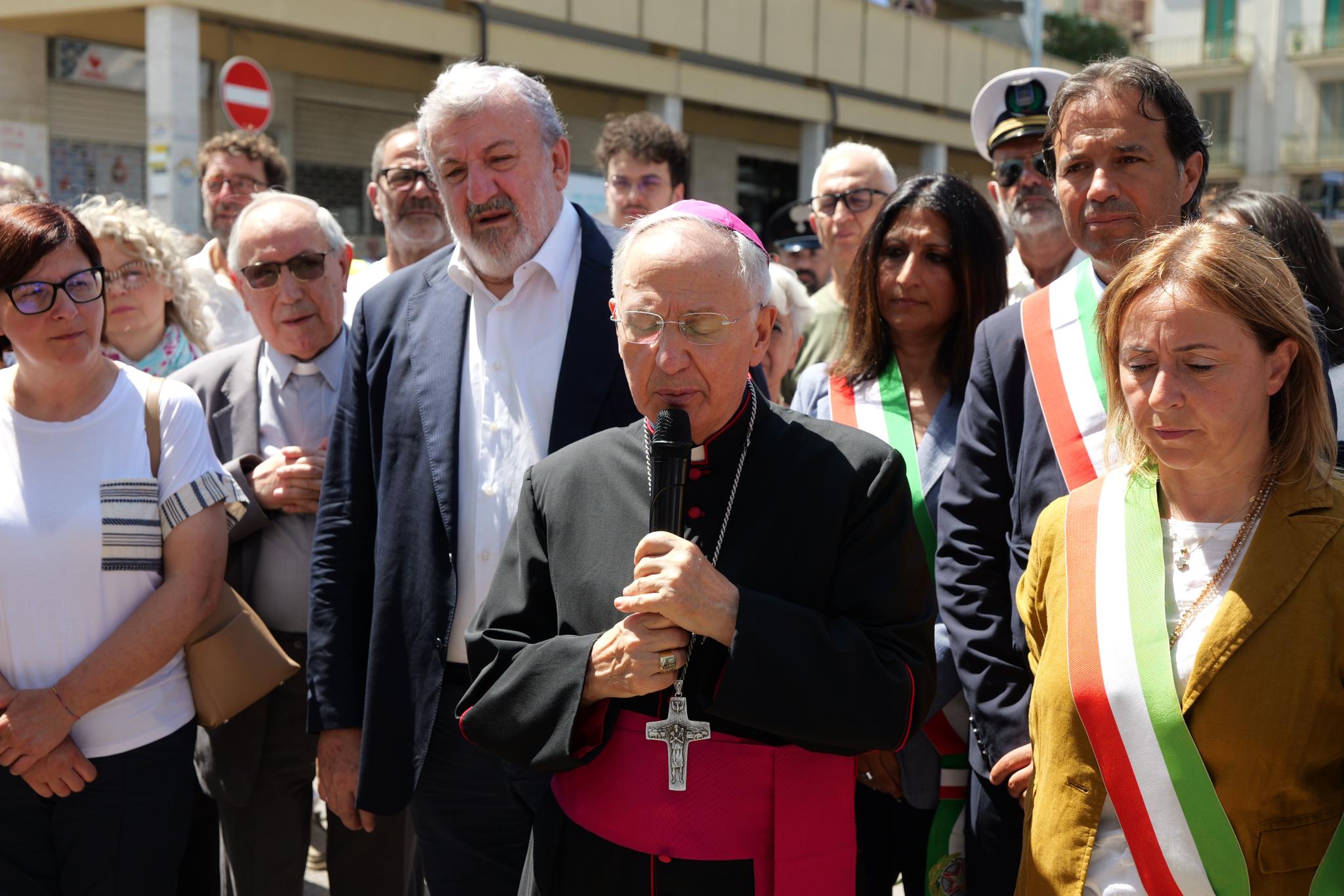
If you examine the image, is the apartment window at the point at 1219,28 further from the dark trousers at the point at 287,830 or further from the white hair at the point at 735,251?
the white hair at the point at 735,251

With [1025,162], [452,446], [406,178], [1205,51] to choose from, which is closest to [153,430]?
[452,446]

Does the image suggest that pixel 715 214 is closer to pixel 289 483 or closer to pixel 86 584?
pixel 289 483

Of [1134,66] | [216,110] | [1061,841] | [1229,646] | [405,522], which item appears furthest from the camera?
[216,110]

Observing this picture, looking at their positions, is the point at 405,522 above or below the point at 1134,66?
below

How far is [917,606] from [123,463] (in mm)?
2051

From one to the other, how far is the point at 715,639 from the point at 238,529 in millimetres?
1944

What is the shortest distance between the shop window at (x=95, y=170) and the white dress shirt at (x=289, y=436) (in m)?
11.1

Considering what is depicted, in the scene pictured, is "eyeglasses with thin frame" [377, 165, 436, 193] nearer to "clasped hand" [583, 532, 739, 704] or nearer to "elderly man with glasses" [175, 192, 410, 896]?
"elderly man with glasses" [175, 192, 410, 896]

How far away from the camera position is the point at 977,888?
270cm

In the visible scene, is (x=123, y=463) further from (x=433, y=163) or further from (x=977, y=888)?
(x=977, y=888)

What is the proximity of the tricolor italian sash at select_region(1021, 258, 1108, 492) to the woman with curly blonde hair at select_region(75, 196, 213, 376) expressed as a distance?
10.2 ft

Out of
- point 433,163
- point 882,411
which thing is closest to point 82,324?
point 433,163

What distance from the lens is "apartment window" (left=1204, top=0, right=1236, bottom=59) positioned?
143 ft

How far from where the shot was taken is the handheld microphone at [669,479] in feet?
6.43
